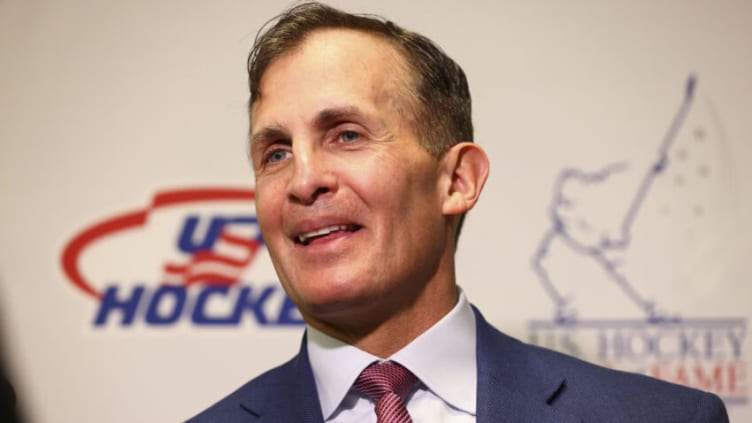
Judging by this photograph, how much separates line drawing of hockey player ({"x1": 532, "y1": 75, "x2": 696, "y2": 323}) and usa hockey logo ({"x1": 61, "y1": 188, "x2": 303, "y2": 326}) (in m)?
0.87

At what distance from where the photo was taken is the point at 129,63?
289 cm

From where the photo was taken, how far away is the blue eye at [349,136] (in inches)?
69.6

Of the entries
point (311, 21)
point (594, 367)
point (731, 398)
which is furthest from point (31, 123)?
point (731, 398)

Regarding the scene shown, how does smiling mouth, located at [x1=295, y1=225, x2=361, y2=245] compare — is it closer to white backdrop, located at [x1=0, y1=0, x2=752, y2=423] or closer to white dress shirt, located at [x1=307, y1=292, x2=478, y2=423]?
white dress shirt, located at [x1=307, y1=292, x2=478, y2=423]

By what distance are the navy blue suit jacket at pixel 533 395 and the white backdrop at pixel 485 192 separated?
34.4 inches

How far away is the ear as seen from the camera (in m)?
1.90

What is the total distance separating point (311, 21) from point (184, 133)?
1109 mm

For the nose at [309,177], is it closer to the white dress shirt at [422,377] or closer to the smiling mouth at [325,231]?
the smiling mouth at [325,231]

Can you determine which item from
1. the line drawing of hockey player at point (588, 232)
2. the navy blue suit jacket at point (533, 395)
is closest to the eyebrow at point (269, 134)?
the navy blue suit jacket at point (533, 395)

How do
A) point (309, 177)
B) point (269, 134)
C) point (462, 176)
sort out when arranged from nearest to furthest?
point (309, 177), point (269, 134), point (462, 176)

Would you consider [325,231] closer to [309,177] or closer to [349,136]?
[309,177]

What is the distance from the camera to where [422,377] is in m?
1.75

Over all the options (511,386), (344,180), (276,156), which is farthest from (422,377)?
(276,156)

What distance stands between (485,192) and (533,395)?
115 centimetres
